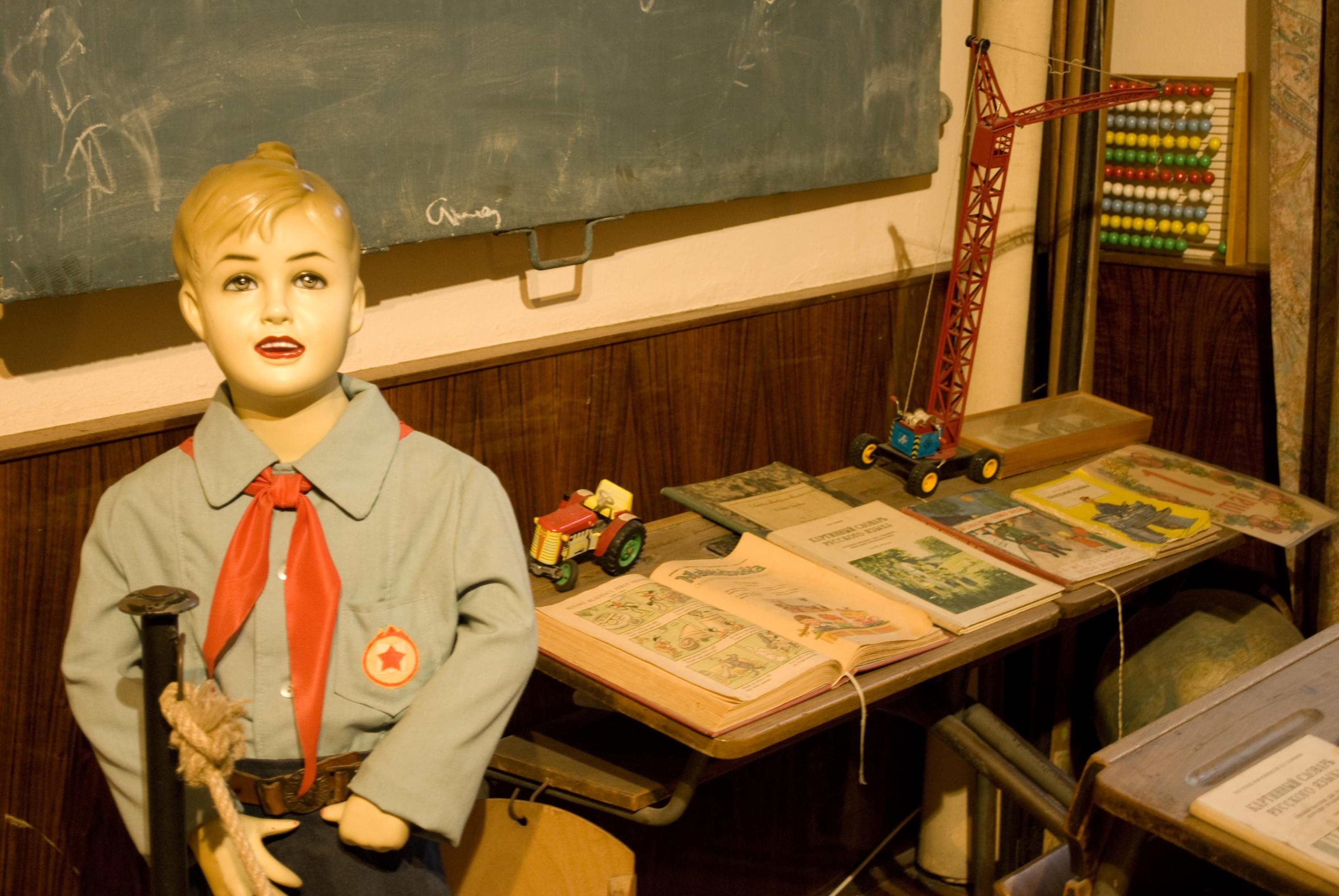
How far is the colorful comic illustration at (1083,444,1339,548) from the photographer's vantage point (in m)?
2.03

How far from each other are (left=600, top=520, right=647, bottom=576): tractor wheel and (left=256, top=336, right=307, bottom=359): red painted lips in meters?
0.67

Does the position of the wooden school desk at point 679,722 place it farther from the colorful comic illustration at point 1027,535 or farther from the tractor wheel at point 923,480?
the tractor wheel at point 923,480

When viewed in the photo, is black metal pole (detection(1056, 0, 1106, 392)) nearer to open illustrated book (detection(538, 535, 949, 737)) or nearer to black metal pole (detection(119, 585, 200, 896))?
open illustrated book (detection(538, 535, 949, 737))

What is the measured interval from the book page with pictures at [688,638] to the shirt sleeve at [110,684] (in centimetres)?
50

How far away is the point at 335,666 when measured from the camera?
127 centimetres

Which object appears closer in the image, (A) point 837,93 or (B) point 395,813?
(B) point 395,813

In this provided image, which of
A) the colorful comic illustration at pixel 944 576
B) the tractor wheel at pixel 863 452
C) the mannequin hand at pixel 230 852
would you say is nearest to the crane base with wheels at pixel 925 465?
the tractor wheel at pixel 863 452

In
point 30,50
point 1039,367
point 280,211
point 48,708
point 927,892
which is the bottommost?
point 927,892

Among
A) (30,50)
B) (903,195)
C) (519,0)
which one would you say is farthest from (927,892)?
(30,50)

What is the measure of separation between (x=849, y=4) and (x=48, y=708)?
167 cm

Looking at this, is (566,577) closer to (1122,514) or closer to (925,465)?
(925,465)

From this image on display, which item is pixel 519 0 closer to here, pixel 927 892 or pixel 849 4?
pixel 849 4

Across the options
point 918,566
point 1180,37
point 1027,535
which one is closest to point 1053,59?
point 1180,37

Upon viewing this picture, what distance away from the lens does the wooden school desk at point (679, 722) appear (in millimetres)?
1462
